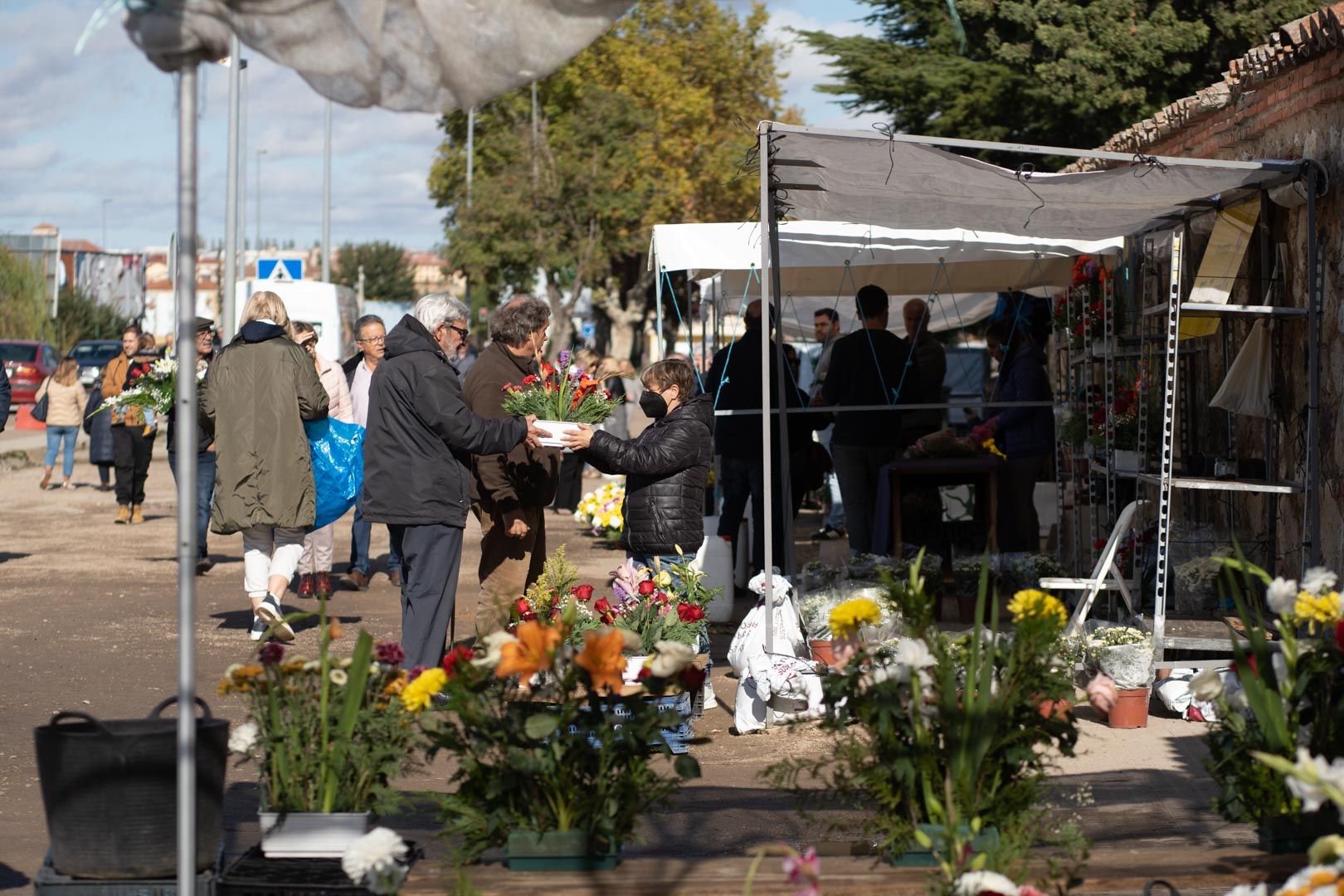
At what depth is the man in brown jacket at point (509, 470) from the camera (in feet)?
24.5

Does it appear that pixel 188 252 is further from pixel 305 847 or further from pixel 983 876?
pixel 983 876

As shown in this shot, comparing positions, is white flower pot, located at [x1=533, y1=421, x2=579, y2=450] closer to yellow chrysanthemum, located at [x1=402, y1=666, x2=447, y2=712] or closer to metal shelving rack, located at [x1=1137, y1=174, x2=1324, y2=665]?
metal shelving rack, located at [x1=1137, y1=174, x2=1324, y2=665]

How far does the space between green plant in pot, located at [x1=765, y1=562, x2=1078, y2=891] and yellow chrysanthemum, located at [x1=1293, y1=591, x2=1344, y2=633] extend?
57 cm

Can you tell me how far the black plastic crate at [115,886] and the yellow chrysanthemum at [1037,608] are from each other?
1.89m

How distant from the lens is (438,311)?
23.5ft

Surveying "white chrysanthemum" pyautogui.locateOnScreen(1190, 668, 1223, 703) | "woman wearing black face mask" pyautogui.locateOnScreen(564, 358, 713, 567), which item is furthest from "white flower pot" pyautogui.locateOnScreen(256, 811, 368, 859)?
"woman wearing black face mask" pyautogui.locateOnScreen(564, 358, 713, 567)

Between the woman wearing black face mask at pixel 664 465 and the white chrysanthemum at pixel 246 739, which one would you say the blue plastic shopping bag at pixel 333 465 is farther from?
the white chrysanthemum at pixel 246 739

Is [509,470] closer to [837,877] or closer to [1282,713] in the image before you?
[837,877]

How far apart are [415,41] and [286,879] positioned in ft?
6.00

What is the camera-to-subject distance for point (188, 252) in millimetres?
3066

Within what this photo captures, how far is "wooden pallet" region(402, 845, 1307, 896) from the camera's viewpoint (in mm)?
3301

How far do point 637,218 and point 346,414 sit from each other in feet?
101

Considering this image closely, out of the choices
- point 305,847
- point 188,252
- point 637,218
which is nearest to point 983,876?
point 305,847

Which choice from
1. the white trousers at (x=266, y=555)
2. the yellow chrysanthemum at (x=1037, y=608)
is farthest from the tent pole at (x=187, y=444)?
the white trousers at (x=266, y=555)
